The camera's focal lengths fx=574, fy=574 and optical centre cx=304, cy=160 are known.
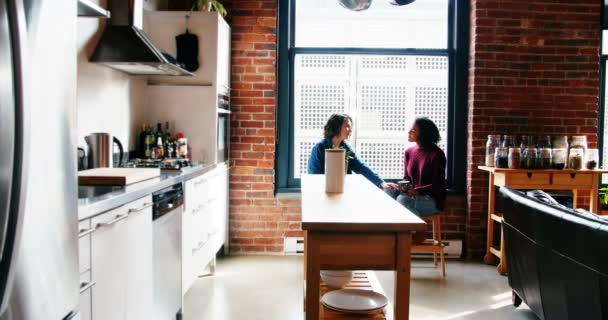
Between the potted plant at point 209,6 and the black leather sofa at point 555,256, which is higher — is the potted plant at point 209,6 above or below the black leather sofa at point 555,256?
above

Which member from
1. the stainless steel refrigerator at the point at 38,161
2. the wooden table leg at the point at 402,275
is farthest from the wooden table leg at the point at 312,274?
the stainless steel refrigerator at the point at 38,161

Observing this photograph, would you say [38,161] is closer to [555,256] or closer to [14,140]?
[14,140]

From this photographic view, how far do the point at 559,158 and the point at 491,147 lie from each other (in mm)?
571

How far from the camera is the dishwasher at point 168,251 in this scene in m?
2.99

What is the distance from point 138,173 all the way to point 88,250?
0.87m

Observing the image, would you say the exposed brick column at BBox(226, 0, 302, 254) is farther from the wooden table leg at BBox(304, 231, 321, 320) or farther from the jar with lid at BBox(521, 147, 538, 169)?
the wooden table leg at BBox(304, 231, 321, 320)

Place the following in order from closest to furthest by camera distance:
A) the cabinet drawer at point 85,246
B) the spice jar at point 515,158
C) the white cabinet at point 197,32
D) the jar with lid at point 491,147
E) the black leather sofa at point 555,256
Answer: the cabinet drawer at point 85,246, the black leather sofa at point 555,256, the white cabinet at point 197,32, the spice jar at point 515,158, the jar with lid at point 491,147

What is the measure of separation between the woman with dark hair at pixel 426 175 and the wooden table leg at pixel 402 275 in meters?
2.63

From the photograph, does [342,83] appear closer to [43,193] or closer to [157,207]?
[157,207]

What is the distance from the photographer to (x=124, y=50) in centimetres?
359

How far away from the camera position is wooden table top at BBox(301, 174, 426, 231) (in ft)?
7.22

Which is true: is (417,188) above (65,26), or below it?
below

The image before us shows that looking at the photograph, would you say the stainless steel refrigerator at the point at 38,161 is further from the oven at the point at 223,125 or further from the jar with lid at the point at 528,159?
the jar with lid at the point at 528,159

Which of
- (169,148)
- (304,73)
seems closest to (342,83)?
(304,73)
